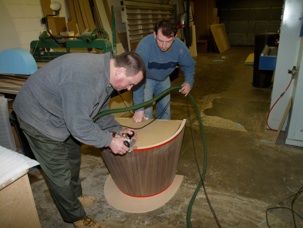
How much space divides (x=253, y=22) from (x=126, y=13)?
20.7 feet

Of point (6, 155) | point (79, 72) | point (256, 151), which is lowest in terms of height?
point (256, 151)

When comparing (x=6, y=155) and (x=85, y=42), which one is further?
(x=85, y=42)

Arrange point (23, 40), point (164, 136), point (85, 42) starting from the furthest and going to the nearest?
1. point (23, 40)
2. point (85, 42)
3. point (164, 136)

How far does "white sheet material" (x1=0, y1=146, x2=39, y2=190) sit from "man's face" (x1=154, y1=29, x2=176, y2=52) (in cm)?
122

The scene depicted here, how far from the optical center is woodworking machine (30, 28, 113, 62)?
218 centimetres

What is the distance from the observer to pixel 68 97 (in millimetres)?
1067

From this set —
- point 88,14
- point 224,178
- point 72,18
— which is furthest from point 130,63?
point 88,14

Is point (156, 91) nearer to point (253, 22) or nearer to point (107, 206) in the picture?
point (107, 206)

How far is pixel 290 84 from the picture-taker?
2.42 meters

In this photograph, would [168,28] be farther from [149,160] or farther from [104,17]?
[104,17]

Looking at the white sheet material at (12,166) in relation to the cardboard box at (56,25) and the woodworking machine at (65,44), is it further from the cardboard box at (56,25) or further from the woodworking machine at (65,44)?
the cardboard box at (56,25)

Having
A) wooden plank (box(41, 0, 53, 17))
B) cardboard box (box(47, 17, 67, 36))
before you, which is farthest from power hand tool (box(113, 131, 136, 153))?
wooden plank (box(41, 0, 53, 17))

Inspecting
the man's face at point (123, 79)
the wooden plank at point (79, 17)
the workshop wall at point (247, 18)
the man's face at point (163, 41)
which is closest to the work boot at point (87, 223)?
the man's face at point (123, 79)

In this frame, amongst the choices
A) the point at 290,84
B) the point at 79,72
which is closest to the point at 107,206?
the point at 79,72
